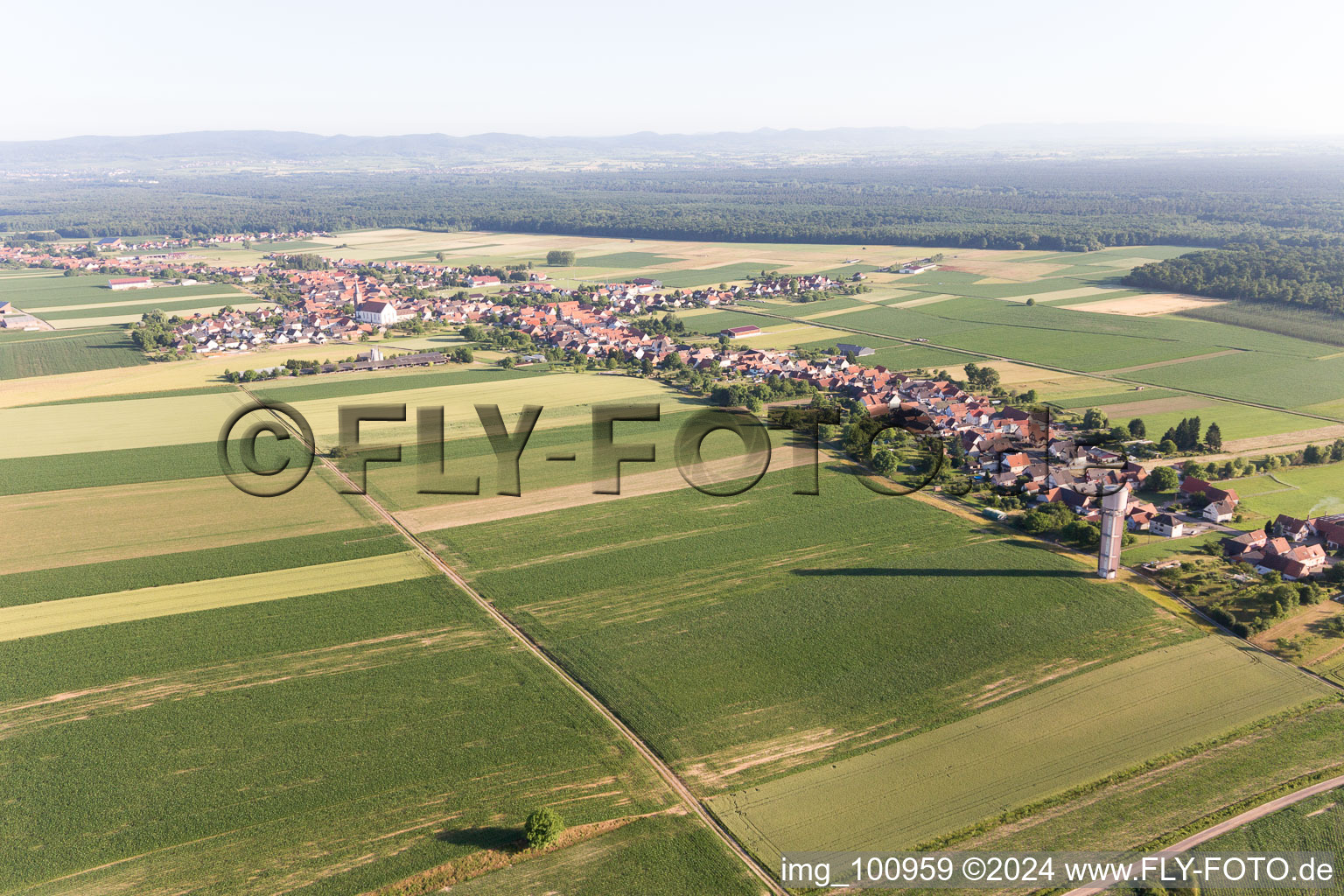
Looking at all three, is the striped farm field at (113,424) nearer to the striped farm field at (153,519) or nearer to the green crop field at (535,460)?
the striped farm field at (153,519)

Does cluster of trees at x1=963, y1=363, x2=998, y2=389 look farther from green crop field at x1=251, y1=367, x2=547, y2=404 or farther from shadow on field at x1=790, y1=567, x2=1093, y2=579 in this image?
green crop field at x1=251, y1=367, x2=547, y2=404

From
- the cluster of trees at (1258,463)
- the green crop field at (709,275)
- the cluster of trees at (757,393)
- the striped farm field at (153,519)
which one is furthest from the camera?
the green crop field at (709,275)

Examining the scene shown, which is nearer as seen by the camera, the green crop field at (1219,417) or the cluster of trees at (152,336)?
the green crop field at (1219,417)

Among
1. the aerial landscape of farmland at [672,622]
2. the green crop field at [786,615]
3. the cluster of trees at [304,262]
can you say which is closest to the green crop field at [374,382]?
the aerial landscape of farmland at [672,622]

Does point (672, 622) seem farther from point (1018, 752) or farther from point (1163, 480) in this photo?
point (1163, 480)

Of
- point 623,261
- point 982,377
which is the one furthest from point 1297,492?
point 623,261

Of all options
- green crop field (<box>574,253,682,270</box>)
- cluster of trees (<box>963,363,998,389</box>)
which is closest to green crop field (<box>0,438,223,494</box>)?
cluster of trees (<box>963,363,998,389</box>)
